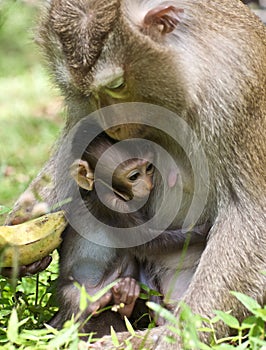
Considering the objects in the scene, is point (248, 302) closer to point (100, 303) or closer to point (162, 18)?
point (100, 303)

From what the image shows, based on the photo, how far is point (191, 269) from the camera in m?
4.48

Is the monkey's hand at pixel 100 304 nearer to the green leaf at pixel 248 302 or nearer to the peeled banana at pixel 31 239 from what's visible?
the peeled banana at pixel 31 239

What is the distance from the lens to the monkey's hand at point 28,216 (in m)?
4.50

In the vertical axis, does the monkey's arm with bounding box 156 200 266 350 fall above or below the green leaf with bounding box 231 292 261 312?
below

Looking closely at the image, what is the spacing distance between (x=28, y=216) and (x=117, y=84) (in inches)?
45.9

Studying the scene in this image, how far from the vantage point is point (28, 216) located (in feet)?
15.9

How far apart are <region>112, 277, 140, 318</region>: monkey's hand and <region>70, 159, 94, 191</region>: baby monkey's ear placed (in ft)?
1.61

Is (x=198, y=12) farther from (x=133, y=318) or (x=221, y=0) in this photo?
(x=133, y=318)

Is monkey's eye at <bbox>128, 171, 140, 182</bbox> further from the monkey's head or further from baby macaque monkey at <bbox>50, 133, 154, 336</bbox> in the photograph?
the monkey's head

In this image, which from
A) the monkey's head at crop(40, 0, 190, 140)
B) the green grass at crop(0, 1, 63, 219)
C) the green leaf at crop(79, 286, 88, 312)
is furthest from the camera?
the green grass at crop(0, 1, 63, 219)

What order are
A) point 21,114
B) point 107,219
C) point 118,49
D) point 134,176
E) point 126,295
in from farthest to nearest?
point 21,114 → point 107,219 → point 134,176 → point 126,295 → point 118,49

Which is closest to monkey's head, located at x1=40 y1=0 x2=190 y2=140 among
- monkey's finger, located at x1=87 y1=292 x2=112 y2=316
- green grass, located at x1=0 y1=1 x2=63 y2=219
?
monkey's finger, located at x1=87 y1=292 x2=112 y2=316

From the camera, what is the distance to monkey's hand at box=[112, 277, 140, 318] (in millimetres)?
4312

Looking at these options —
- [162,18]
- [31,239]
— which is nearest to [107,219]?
[31,239]
